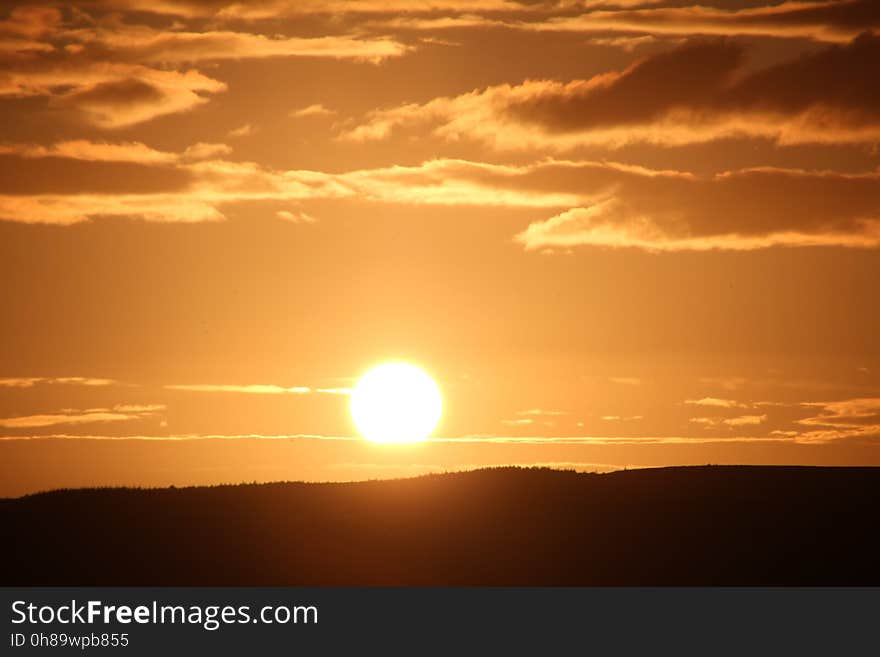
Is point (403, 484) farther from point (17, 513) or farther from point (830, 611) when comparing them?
point (830, 611)

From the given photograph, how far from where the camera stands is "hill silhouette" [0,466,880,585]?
66875 mm

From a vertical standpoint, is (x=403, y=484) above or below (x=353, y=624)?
above

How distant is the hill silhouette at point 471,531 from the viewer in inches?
2633

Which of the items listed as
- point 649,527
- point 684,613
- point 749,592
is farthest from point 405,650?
point 649,527

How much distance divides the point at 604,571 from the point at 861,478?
1534 centimetres

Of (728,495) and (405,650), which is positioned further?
(728,495)

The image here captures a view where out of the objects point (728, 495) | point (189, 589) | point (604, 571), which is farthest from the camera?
point (728, 495)

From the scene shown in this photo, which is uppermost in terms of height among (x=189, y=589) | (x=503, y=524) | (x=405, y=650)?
(x=503, y=524)

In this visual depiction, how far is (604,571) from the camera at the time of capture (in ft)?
224

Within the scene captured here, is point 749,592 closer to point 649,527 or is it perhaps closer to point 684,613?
point 684,613

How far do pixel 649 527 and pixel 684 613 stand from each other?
42.3ft

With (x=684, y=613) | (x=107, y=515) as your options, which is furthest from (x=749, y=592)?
(x=107, y=515)

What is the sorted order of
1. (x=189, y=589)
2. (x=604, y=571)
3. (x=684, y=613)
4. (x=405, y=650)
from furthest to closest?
1. (x=604, y=571)
2. (x=189, y=589)
3. (x=684, y=613)
4. (x=405, y=650)

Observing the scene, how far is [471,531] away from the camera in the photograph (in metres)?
71.3
